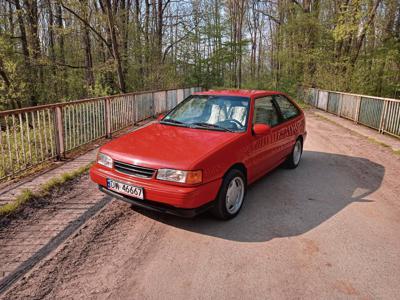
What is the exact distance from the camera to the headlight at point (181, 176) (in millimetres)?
3279

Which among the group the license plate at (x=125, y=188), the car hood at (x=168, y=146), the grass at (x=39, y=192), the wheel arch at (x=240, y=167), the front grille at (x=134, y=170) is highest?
the car hood at (x=168, y=146)

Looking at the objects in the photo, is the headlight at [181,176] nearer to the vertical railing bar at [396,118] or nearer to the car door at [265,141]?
the car door at [265,141]

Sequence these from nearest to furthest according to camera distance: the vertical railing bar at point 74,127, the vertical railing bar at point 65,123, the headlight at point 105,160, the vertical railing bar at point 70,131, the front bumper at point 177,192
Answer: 1. the front bumper at point 177,192
2. the headlight at point 105,160
3. the vertical railing bar at point 65,123
4. the vertical railing bar at point 70,131
5. the vertical railing bar at point 74,127

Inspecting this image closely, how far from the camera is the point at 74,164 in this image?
6.19 metres

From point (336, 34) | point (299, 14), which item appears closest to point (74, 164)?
point (336, 34)

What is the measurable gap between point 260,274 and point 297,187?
2.63 metres

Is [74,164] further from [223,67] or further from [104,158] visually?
[223,67]

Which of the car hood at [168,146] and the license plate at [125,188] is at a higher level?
the car hood at [168,146]

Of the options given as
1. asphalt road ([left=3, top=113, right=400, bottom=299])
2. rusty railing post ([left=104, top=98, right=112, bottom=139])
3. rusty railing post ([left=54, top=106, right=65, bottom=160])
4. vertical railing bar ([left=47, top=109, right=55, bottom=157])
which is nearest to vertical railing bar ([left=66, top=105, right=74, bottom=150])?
rusty railing post ([left=54, top=106, right=65, bottom=160])

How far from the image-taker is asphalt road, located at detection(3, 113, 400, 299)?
8.65 feet

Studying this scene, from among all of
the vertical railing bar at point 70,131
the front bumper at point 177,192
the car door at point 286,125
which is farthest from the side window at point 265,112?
the vertical railing bar at point 70,131

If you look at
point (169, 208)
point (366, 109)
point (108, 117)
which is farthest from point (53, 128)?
point (366, 109)

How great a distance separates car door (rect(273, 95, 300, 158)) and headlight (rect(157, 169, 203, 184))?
2.38 meters

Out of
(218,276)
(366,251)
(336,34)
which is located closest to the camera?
(218,276)
